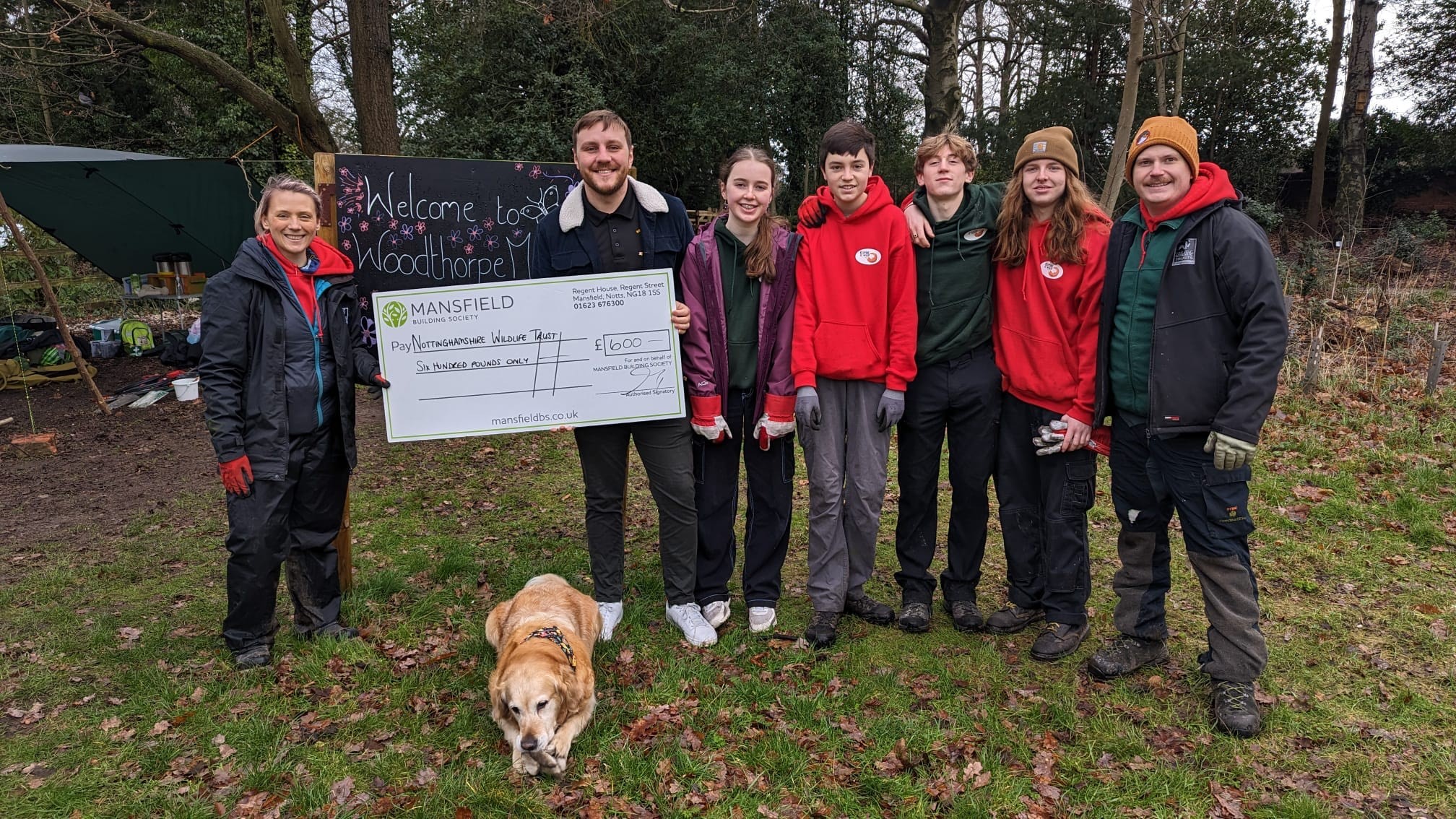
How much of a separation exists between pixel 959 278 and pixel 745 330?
3.56 ft

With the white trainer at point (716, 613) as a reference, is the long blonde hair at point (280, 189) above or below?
above

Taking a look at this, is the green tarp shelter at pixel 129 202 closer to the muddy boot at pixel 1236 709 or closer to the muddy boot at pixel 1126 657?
the muddy boot at pixel 1126 657

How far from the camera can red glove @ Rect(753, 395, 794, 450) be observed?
3875mm

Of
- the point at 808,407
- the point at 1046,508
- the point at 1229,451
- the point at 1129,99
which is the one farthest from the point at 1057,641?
the point at 1129,99

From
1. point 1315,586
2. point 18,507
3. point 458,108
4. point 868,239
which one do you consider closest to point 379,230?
point 868,239

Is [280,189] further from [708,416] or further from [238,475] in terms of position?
[708,416]

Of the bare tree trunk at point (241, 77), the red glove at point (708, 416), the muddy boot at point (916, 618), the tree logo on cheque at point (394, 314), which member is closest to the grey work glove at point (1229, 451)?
the muddy boot at point (916, 618)

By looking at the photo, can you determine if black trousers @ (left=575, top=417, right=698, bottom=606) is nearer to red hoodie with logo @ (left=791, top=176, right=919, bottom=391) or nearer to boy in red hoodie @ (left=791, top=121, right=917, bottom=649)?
boy in red hoodie @ (left=791, top=121, right=917, bottom=649)

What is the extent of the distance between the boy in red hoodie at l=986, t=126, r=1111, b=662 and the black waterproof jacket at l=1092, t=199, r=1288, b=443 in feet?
1.16

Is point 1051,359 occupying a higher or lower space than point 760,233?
lower

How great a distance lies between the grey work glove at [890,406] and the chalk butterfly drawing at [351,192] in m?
3.21

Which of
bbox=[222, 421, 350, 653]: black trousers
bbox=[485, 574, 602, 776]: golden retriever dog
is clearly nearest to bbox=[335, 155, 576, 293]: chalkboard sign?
bbox=[222, 421, 350, 653]: black trousers

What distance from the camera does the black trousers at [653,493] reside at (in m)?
4.03

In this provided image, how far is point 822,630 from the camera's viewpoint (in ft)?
13.6
